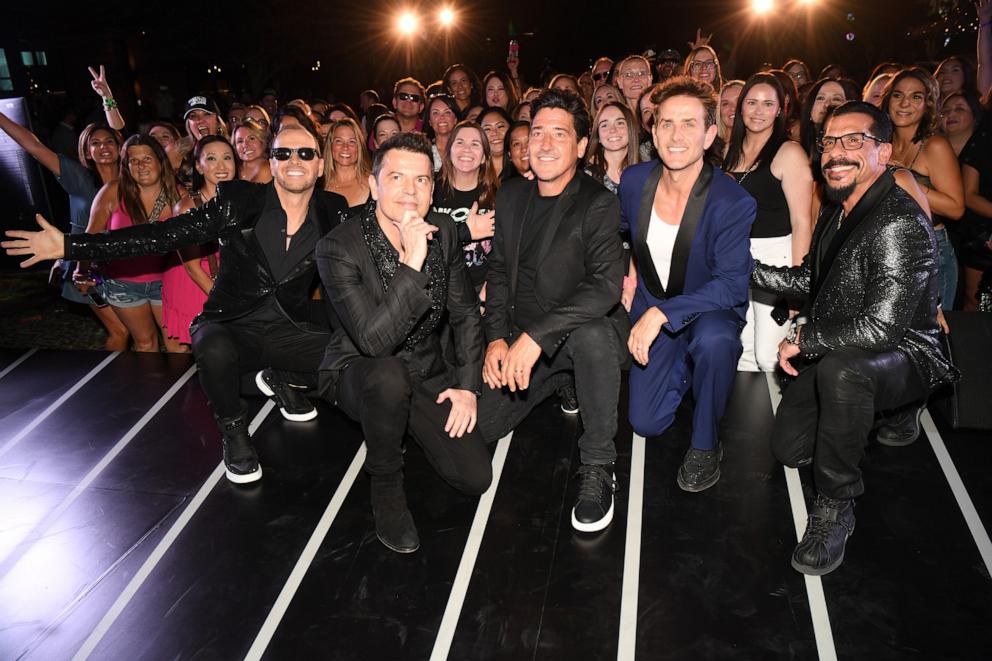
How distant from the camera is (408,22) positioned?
2017 centimetres

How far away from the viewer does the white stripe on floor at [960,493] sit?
2.95 m

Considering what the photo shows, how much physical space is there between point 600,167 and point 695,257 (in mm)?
1432

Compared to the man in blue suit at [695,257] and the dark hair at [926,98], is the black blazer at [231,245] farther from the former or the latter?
the dark hair at [926,98]

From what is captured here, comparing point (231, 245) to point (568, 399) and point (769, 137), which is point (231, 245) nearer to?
point (568, 399)

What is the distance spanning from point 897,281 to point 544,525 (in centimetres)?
186

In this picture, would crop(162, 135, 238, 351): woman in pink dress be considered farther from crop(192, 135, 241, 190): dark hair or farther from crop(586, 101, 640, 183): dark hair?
crop(586, 101, 640, 183): dark hair

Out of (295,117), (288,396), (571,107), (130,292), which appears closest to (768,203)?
(571,107)

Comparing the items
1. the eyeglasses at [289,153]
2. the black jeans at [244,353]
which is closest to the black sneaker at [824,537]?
the black jeans at [244,353]

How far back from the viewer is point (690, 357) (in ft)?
11.5

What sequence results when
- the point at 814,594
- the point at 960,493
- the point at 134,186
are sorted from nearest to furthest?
the point at 814,594 → the point at 960,493 → the point at 134,186

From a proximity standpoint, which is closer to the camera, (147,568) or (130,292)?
(147,568)

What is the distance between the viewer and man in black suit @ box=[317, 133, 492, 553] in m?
3.02

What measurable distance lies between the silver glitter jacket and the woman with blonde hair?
332cm

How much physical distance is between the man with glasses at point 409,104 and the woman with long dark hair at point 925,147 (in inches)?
162
